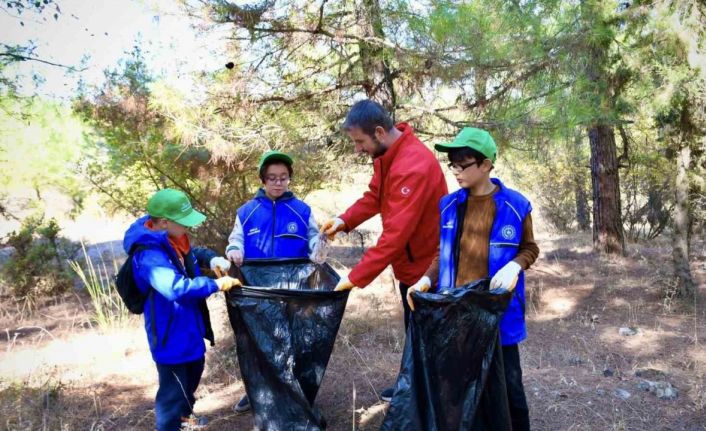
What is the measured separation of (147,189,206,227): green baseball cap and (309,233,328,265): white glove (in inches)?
30.9

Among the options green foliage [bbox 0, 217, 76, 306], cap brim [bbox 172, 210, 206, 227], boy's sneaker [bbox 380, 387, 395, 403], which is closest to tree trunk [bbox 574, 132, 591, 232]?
boy's sneaker [bbox 380, 387, 395, 403]

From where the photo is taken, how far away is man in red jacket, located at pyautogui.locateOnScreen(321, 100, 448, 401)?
2191mm

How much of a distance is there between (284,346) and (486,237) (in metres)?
A: 1.10

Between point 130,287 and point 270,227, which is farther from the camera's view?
point 270,227

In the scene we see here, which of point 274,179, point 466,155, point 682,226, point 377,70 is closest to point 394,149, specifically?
point 466,155

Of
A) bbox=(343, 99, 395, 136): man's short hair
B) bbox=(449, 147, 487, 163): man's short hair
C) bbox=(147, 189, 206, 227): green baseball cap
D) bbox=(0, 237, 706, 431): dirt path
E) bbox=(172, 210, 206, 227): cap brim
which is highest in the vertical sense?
bbox=(343, 99, 395, 136): man's short hair

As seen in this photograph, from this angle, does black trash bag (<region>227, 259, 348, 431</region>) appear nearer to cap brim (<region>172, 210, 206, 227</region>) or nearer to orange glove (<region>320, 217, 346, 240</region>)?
cap brim (<region>172, 210, 206, 227</region>)

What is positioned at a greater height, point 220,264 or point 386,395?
point 220,264

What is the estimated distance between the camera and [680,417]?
8.65 ft

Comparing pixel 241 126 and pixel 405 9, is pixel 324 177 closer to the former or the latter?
pixel 241 126

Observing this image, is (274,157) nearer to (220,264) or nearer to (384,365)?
(220,264)

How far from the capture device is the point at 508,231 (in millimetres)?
1940

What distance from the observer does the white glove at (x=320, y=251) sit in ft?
9.12

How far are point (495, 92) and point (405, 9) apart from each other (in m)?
1.28
